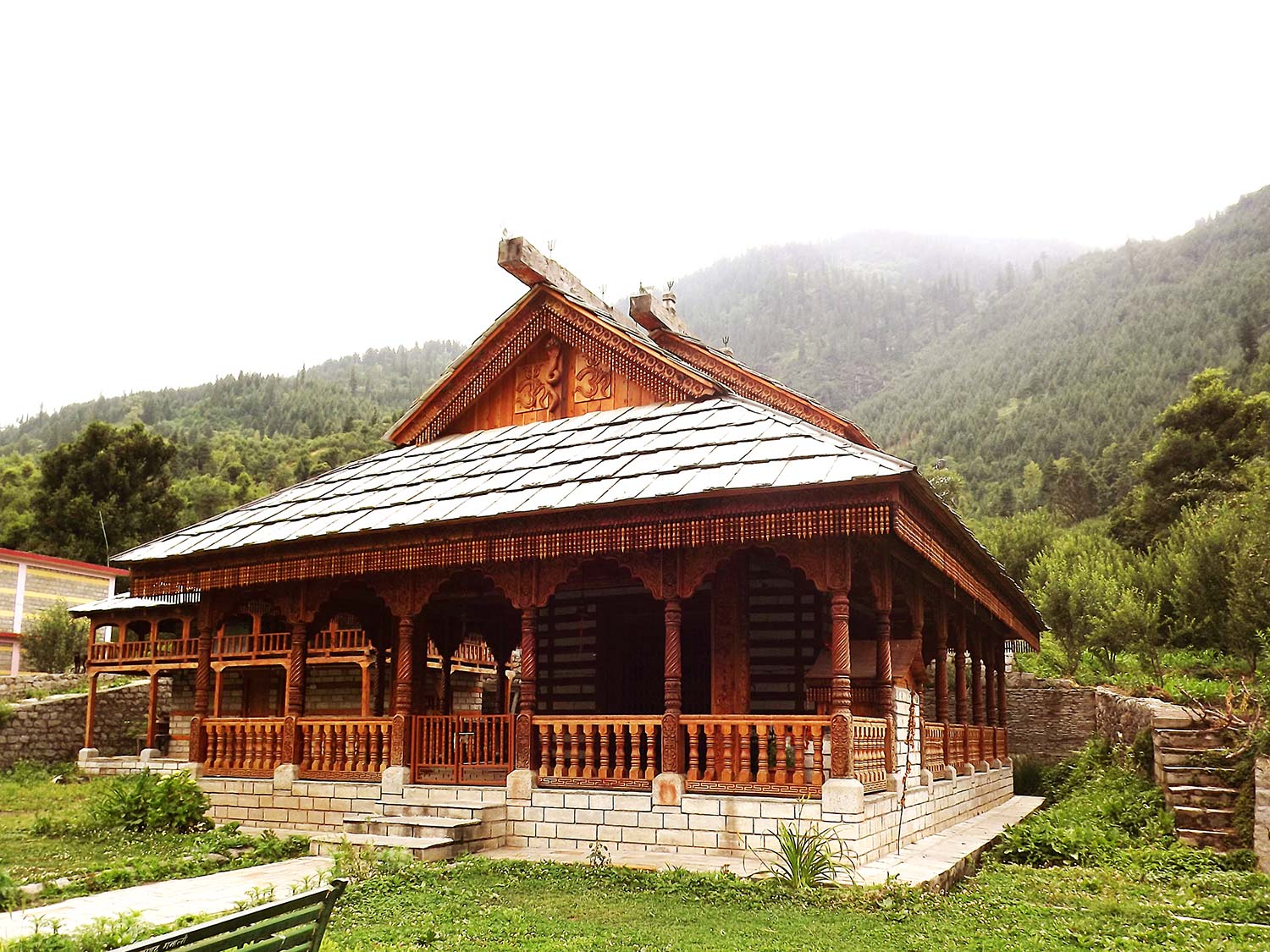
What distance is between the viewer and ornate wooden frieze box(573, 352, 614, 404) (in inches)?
624

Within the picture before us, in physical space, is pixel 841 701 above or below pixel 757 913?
above

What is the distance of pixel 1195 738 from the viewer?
13.5 metres

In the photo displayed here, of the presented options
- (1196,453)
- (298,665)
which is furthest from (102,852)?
(1196,453)

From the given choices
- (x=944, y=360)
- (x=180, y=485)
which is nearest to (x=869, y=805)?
(x=180, y=485)

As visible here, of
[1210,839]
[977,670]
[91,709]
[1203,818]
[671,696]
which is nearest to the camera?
[671,696]

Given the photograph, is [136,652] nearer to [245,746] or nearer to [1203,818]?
[245,746]

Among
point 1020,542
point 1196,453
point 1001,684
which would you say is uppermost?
point 1196,453

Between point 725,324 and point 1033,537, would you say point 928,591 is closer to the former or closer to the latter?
point 1033,537

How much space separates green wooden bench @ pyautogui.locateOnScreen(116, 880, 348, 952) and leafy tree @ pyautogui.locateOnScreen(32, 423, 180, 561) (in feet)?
152

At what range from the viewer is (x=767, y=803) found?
10.5 m

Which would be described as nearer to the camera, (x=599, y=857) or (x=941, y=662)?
(x=599, y=857)

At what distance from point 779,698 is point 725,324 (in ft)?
461

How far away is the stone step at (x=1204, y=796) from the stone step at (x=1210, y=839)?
36 cm

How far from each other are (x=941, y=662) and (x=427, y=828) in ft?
26.6
